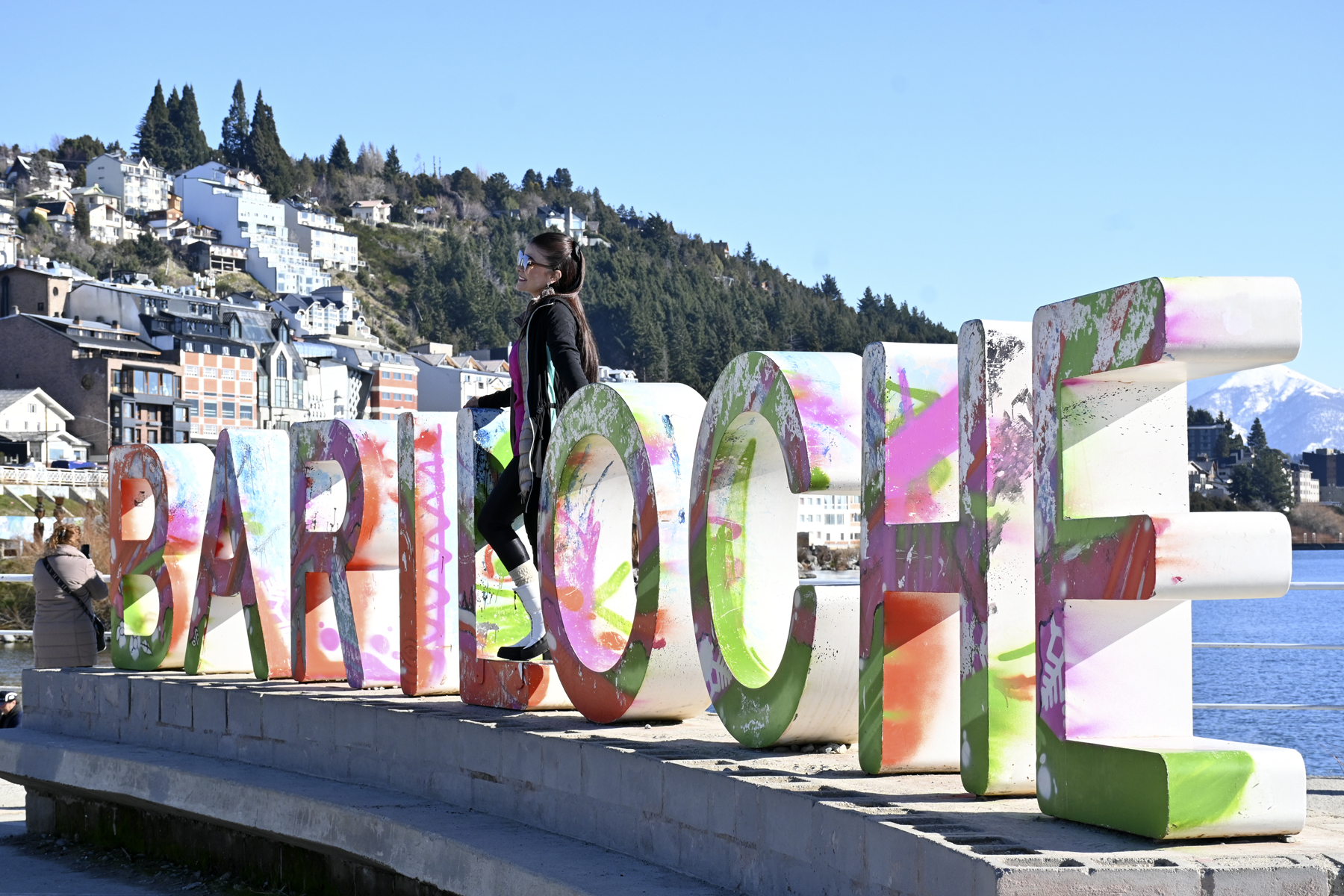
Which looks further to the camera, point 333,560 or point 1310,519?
point 1310,519

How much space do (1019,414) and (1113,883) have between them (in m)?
1.60

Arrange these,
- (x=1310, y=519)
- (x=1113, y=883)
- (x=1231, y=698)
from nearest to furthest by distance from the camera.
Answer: (x=1113, y=883) → (x=1231, y=698) → (x=1310, y=519)

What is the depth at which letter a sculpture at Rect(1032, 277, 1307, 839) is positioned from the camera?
13.7 ft

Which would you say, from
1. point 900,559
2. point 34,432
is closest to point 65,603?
point 900,559

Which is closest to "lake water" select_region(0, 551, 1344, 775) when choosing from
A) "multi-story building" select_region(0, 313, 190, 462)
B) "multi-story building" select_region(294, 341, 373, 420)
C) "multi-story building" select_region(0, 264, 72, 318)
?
"multi-story building" select_region(0, 313, 190, 462)

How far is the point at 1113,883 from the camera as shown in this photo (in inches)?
151

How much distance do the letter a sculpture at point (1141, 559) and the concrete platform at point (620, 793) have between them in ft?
0.45

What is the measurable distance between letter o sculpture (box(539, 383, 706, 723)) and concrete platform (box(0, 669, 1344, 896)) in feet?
0.70

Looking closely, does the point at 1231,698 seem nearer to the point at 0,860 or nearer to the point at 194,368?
the point at 0,860

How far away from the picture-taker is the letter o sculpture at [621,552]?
660 cm

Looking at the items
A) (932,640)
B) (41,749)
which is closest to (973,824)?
(932,640)

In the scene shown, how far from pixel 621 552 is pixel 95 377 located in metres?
100

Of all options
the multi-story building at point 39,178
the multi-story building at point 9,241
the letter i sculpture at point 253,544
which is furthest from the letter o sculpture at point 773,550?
the multi-story building at point 39,178

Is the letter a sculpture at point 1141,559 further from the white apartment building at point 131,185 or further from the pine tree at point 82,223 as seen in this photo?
the white apartment building at point 131,185
